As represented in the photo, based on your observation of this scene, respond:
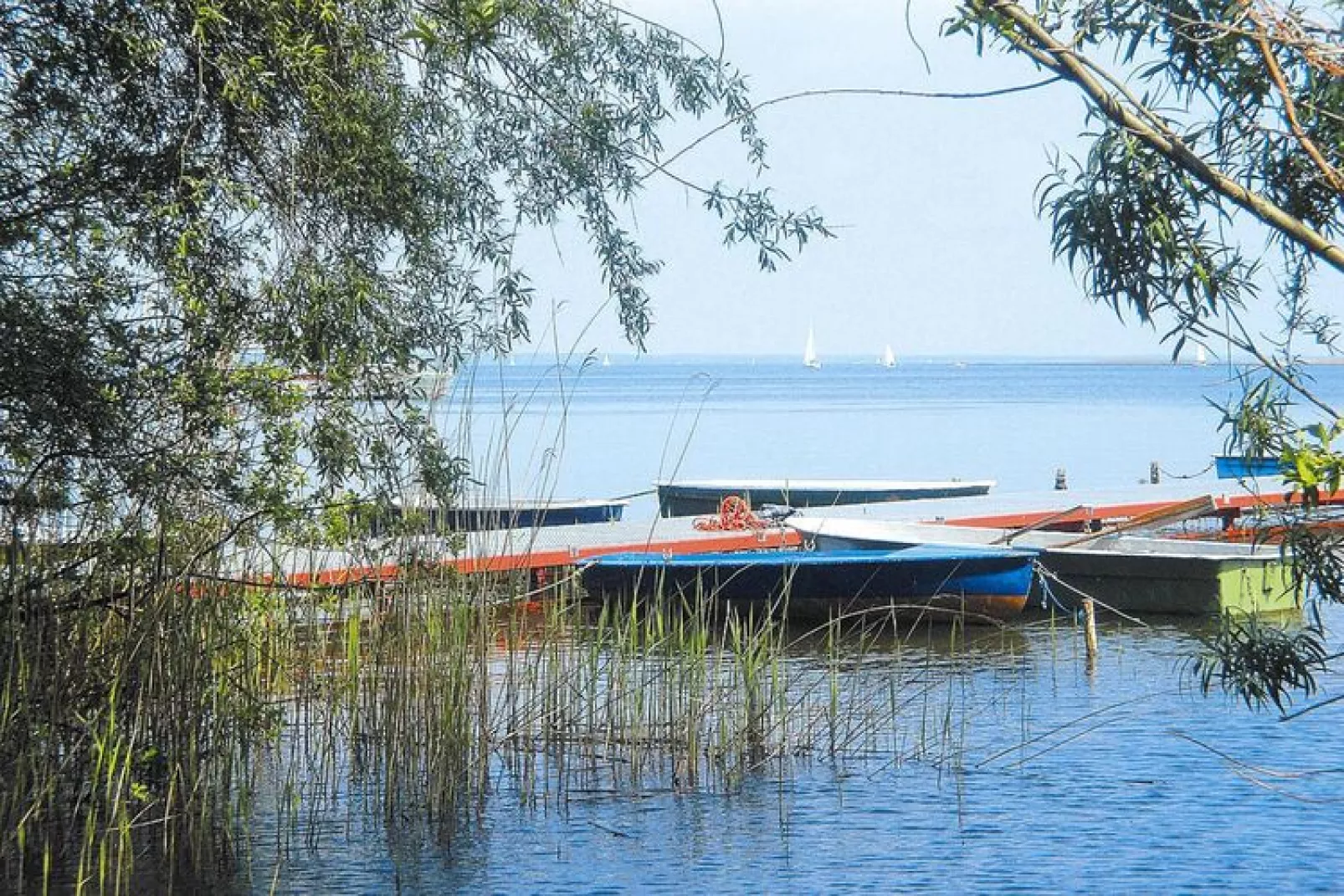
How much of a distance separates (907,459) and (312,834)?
37005 millimetres

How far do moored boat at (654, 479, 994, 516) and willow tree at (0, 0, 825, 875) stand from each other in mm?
17160

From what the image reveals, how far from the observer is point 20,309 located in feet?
17.9

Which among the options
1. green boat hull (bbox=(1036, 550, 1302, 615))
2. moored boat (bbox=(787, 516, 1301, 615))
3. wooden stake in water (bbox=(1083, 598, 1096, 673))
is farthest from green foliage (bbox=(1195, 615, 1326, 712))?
green boat hull (bbox=(1036, 550, 1302, 615))

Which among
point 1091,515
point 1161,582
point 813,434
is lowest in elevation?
point 1161,582

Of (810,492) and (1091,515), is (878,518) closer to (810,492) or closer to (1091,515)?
(1091,515)

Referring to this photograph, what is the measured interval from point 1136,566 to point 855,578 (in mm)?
3083

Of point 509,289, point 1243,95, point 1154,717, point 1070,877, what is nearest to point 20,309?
point 509,289

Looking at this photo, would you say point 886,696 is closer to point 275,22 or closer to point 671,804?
point 671,804

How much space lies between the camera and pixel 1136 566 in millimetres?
15617

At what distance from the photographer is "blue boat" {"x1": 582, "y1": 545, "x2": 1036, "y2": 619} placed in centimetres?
1426

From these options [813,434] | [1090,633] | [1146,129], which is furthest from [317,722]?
[813,434]

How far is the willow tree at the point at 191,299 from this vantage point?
218 inches

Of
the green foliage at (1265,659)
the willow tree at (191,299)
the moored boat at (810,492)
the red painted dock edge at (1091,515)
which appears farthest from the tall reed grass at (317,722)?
the moored boat at (810,492)

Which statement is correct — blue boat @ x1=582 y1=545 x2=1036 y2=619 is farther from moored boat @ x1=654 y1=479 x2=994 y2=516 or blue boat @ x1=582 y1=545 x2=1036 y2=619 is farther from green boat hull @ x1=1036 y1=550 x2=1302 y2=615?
moored boat @ x1=654 y1=479 x2=994 y2=516
